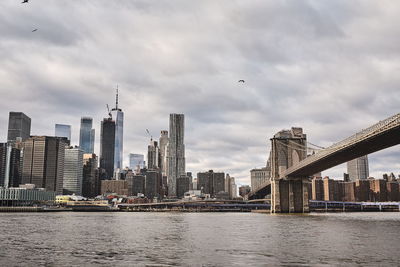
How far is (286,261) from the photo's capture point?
2352 centimetres

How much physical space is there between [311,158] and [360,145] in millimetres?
19778

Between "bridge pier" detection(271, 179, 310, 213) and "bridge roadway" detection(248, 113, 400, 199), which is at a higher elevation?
"bridge roadway" detection(248, 113, 400, 199)

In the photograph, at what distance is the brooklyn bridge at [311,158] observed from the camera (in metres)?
64.7

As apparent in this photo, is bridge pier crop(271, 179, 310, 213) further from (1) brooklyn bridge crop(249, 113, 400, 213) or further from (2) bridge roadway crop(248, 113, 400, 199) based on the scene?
(2) bridge roadway crop(248, 113, 400, 199)

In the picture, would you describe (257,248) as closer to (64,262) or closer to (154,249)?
(154,249)

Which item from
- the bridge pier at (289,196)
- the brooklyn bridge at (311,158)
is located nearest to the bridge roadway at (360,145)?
the brooklyn bridge at (311,158)

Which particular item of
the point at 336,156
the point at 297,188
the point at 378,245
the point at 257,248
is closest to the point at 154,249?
the point at 257,248

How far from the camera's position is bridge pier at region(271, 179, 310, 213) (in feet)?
378

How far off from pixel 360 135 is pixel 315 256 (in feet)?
157

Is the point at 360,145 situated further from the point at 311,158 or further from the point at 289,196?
the point at 289,196

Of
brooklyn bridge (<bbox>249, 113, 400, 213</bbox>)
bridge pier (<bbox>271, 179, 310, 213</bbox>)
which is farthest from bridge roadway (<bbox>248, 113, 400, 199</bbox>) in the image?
bridge pier (<bbox>271, 179, 310, 213</bbox>)

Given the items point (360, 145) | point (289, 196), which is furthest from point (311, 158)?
point (289, 196)

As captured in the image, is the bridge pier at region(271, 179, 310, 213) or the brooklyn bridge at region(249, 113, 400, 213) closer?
the brooklyn bridge at region(249, 113, 400, 213)

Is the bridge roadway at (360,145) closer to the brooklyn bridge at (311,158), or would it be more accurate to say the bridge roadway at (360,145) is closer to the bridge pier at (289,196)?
the brooklyn bridge at (311,158)
